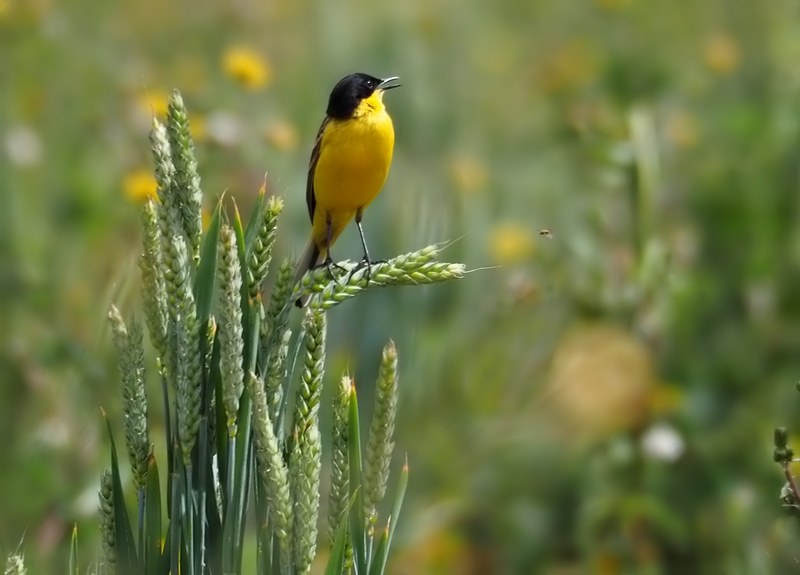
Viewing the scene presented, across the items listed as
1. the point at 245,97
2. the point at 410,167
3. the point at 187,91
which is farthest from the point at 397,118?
the point at 187,91

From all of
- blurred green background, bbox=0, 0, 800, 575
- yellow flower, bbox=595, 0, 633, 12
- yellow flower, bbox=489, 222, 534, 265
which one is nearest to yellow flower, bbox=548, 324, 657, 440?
blurred green background, bbox=0, 0, 800, 575

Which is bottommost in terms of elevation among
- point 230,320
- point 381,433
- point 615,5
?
point 381,433

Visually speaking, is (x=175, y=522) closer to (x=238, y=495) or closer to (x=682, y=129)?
(x=238, y=495)

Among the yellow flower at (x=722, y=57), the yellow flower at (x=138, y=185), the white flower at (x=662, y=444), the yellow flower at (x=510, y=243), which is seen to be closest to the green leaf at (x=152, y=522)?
the yellow flower at (x=138, y=185)

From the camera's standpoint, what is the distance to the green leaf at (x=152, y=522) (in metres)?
1.13

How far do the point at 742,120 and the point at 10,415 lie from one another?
2.53 m

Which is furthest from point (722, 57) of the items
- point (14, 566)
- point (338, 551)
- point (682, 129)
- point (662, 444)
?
point (14, 566)

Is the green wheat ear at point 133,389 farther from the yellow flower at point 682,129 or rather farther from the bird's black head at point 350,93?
the yellow flower at point 682,129

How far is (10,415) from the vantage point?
9.75 ft

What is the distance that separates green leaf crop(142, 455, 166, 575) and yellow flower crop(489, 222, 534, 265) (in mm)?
2773

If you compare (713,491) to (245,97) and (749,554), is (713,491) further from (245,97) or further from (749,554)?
(245,97)

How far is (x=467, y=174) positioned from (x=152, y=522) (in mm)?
2896

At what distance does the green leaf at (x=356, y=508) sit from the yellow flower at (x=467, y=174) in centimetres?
233

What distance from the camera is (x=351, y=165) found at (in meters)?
1.76
